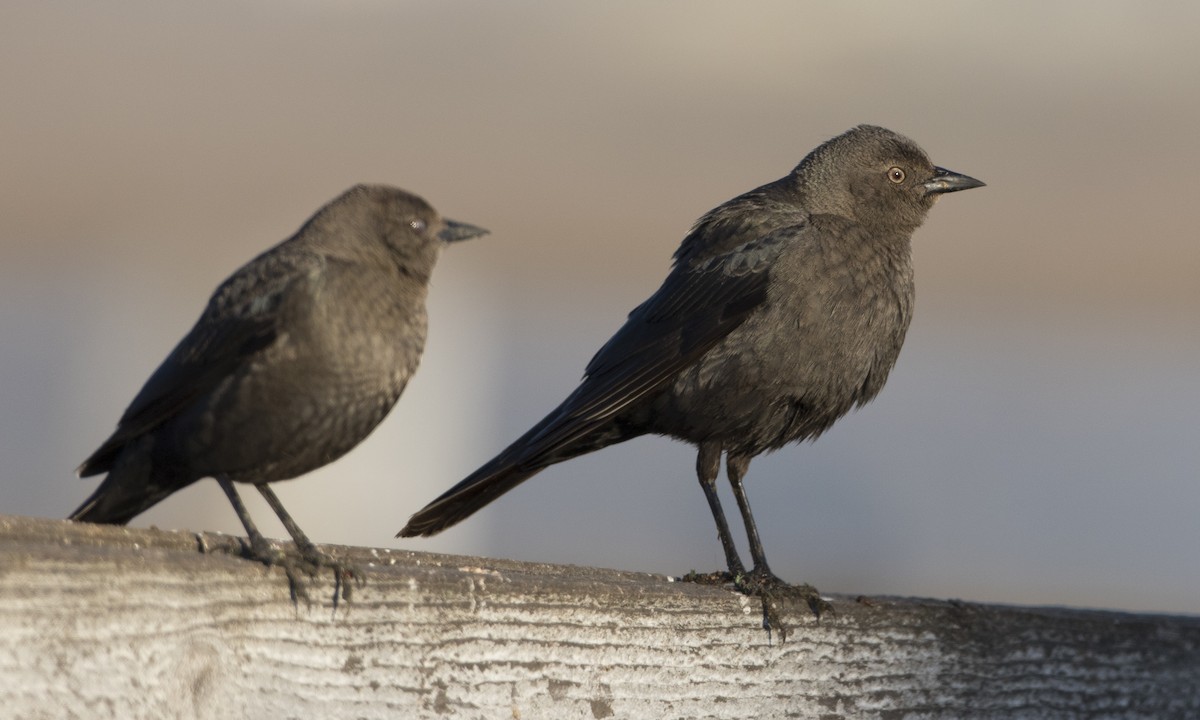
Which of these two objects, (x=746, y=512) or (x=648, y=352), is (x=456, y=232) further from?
(x=746, y=512)

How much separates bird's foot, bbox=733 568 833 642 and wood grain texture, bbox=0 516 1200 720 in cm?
3

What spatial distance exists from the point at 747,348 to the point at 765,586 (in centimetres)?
104

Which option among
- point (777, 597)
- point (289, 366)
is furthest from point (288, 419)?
point (777, 597)

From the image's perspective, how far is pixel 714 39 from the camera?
18.4 metres

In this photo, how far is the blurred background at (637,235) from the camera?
12.4 metres

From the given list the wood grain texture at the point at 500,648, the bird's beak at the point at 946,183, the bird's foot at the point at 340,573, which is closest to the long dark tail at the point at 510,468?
the wood grain texture at the point at 500,648

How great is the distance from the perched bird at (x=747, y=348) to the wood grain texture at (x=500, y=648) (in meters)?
1.12

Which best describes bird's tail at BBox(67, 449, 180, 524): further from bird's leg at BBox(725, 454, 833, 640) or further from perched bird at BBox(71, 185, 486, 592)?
bird's leg at BBox(725, 454, 833, 640)

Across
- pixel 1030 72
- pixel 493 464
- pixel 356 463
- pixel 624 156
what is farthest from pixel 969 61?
pixel 493 464

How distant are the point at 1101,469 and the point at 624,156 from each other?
5.99 m

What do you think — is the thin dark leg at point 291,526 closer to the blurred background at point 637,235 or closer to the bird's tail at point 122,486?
the bird's tail at point 122,486

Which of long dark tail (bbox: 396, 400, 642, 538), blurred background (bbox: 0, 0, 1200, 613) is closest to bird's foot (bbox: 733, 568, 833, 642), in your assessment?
long dark tail (bbox: 396, 400, 642, 538)

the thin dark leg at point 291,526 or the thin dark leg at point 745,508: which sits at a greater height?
the thin dark leg at point 745,508

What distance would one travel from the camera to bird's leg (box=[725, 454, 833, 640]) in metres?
3.41
